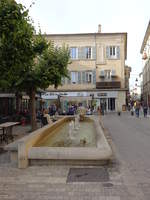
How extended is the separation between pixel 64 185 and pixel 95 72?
37.7m

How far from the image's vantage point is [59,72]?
51.3 ft

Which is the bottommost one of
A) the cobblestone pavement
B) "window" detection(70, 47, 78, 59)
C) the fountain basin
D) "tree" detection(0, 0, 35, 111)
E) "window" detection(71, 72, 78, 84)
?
the cobblestone pavement

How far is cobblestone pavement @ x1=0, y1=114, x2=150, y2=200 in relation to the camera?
5.12 m

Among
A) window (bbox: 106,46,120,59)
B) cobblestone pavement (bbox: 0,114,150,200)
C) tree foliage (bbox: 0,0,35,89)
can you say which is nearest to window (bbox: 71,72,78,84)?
window (bbox: 106,46,120,59)

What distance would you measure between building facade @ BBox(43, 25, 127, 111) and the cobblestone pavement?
35407 millimetres

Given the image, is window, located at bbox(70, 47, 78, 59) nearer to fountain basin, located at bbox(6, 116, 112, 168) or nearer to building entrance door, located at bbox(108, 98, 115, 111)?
building entrance door, located at bbox(108, 98, 115, 111)

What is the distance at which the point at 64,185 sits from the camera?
227 inches

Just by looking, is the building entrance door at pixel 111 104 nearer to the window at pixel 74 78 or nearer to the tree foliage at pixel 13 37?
the window at pixel 74 78

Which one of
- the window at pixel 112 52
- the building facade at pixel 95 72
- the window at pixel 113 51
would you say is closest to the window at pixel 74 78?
the building facade at pixel 95 72

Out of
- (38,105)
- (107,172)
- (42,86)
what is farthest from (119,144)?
(38,105)

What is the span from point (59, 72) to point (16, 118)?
620 centimetres

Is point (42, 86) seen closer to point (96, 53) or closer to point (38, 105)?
point (38, 105)

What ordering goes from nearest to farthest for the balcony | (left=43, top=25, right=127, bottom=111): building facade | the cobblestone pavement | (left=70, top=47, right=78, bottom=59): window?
the cobblestone pavement, the balcony, (left=43, top=25, right=127, bottom=111): building facade, (left=70, top=47, right=78, bottom=59): window

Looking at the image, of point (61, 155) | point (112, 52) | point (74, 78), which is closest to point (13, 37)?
point (61, 155)
